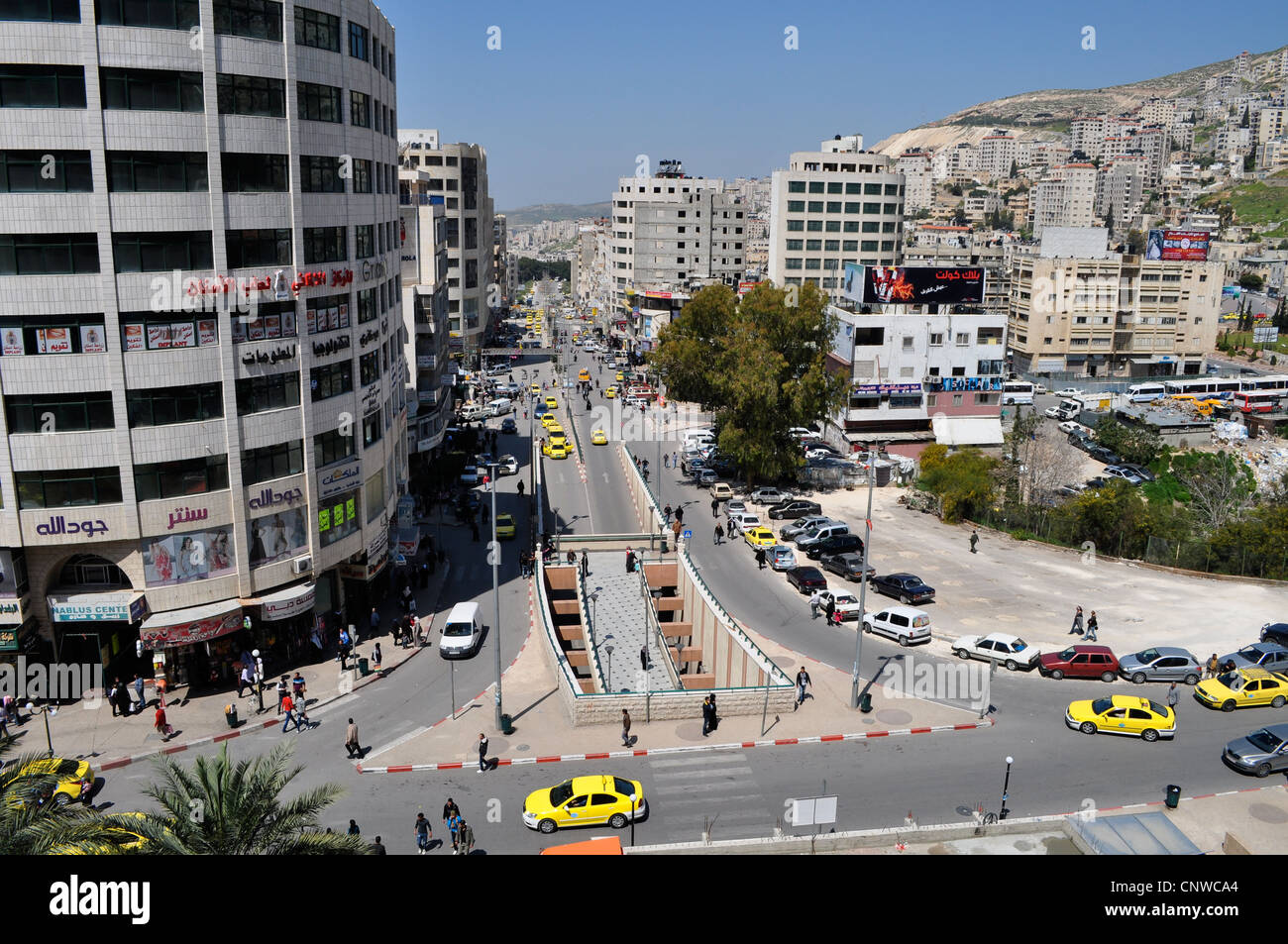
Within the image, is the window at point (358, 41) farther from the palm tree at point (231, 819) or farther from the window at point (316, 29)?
the palm tree at point (231, 819)

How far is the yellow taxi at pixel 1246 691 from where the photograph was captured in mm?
33250

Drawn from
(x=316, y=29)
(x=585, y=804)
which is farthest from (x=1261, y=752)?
(x=316, y=29)

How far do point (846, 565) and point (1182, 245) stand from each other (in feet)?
276

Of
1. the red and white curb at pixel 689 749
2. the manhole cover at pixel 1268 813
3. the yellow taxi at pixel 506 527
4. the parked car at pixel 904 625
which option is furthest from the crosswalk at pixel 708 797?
the yellow taxi at pixel 506 527

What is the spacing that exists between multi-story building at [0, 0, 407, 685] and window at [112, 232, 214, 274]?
0.07 meters

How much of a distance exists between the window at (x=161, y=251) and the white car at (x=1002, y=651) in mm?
31742

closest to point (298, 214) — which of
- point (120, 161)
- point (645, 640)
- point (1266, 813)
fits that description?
point (120, 161)

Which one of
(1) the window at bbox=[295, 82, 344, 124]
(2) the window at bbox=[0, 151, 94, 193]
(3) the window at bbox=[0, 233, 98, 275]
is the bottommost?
(3) the window at bbox=[0, 233, 98, 275]

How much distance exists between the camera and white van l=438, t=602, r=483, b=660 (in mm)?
38031

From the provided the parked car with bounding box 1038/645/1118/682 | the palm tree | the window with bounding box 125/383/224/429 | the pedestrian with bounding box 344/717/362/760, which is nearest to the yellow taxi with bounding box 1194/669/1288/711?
the parked car with bounding box 1038/645/1118/682

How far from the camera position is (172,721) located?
3253 cm

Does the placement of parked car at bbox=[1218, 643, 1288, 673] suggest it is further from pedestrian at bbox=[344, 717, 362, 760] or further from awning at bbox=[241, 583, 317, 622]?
awning at bbox=[241, 583, 317, 622]

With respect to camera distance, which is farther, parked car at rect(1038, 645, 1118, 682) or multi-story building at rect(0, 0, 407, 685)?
parked car at rect(1038, 645, 1118, 682)

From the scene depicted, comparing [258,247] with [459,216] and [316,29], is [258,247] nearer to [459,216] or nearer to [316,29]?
[316,29]
